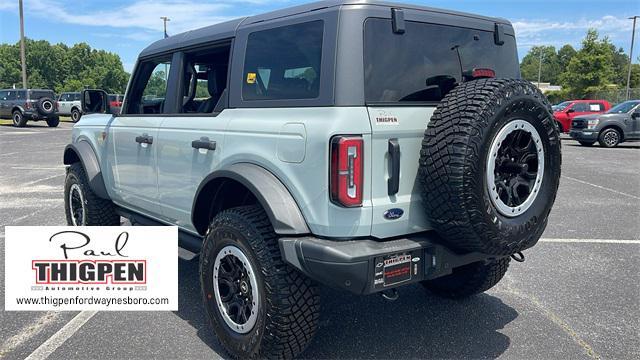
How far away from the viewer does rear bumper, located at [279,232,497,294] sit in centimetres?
253

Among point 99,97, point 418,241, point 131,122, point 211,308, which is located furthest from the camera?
point 99,97

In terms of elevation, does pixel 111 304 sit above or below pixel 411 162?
below

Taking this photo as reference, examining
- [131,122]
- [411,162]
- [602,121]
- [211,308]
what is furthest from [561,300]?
[602,121]

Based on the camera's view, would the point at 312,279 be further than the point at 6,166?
No

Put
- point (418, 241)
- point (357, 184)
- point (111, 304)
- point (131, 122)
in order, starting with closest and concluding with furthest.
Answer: point (357, 184) < point (418, 241) < point (111, 304) < point (131, 122)

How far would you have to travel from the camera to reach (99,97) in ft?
15.8

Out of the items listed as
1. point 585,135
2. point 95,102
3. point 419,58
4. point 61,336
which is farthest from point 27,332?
point 585,135

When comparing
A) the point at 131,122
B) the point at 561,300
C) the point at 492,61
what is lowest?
the point at 561,300

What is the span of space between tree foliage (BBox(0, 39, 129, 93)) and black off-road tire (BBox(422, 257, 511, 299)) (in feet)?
310

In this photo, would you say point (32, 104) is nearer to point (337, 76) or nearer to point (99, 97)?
point (99, 97)

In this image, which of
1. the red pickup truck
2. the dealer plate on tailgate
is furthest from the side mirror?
the red pickup truck

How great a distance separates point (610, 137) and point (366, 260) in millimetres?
18056

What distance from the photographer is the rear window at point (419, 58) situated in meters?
2.74

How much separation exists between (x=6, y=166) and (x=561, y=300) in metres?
12.2
